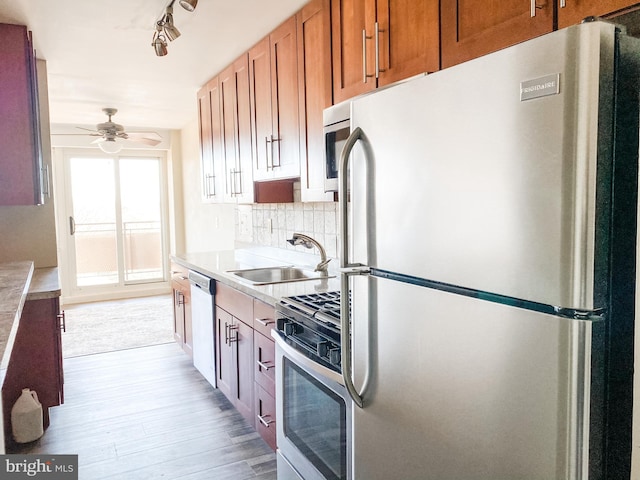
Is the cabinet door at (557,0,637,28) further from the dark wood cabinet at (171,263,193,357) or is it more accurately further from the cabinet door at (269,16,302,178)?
the dark wood cabinet at (171,263,193,357)

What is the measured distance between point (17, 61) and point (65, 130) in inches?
141

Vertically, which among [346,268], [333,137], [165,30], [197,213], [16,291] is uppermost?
[165,30]

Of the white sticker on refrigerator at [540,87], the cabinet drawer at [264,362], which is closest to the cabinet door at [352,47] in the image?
the white sticker on refrigerator at [540,87]

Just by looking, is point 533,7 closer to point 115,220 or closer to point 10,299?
point 10,299

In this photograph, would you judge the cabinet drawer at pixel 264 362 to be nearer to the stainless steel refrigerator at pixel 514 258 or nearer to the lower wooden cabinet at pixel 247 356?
the lower wooden cabinet at pixel 247 356

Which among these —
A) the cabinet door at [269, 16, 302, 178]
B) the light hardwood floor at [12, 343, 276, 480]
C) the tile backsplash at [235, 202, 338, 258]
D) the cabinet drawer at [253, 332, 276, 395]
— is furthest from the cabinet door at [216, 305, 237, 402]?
the cabinet door at [269, 16, 302, 178]

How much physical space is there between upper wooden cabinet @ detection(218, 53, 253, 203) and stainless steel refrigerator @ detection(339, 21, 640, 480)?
2.13 metres

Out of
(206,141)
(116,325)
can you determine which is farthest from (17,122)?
(116,325)

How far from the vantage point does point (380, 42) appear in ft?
5.94

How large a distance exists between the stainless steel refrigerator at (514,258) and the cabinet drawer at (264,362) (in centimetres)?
112

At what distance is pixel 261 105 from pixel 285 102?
364 mm

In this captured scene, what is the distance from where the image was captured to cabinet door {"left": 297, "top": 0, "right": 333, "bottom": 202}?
86.9 inches

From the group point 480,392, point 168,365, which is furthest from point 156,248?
point 480,392

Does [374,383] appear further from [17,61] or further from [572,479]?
[17,61]
